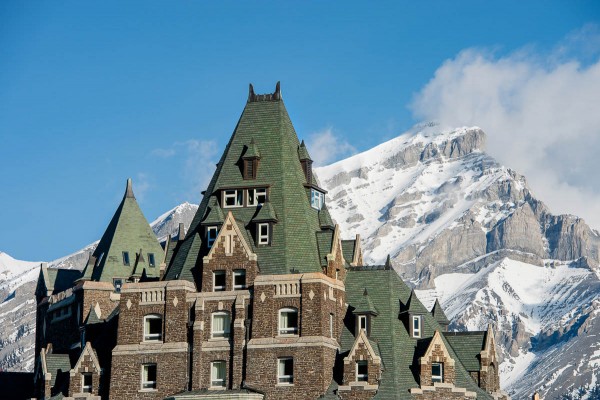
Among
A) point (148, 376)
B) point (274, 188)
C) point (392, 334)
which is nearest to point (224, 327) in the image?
point (148, 376)

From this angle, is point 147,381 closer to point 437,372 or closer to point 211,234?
point 211,234

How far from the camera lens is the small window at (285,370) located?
9169 cm

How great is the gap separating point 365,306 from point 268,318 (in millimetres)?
7754

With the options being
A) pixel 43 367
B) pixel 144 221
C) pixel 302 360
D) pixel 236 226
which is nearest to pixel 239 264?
pixel 236 226

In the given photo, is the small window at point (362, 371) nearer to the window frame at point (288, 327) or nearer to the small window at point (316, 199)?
the window frame at point (288, 327)

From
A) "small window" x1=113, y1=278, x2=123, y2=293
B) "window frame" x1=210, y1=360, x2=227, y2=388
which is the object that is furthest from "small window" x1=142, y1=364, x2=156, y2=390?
"small window" x1=113, y1=278, x2=123, y2=293

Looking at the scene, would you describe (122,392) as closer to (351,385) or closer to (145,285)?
(145,285)

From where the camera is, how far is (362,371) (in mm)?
91812

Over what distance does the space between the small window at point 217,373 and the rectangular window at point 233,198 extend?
12.8 meters

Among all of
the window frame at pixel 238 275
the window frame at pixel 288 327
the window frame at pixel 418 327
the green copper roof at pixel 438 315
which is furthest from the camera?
the green copper roof at pixel 438 315

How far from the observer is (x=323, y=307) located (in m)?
92.1

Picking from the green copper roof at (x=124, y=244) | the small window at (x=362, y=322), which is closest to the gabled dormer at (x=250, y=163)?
the small window at (x=362, y=322)

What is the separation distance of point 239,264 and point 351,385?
12.2 meters

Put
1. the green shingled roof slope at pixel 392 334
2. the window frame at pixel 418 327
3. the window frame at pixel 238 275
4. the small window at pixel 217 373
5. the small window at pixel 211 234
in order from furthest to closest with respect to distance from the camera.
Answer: the small window at pixel 211 234 → the window frame at pixel 418 327 → the window frame at pixel 238 275 → the small window at pixel 217 373 → the green shingled roof slope at pixel 392 334
